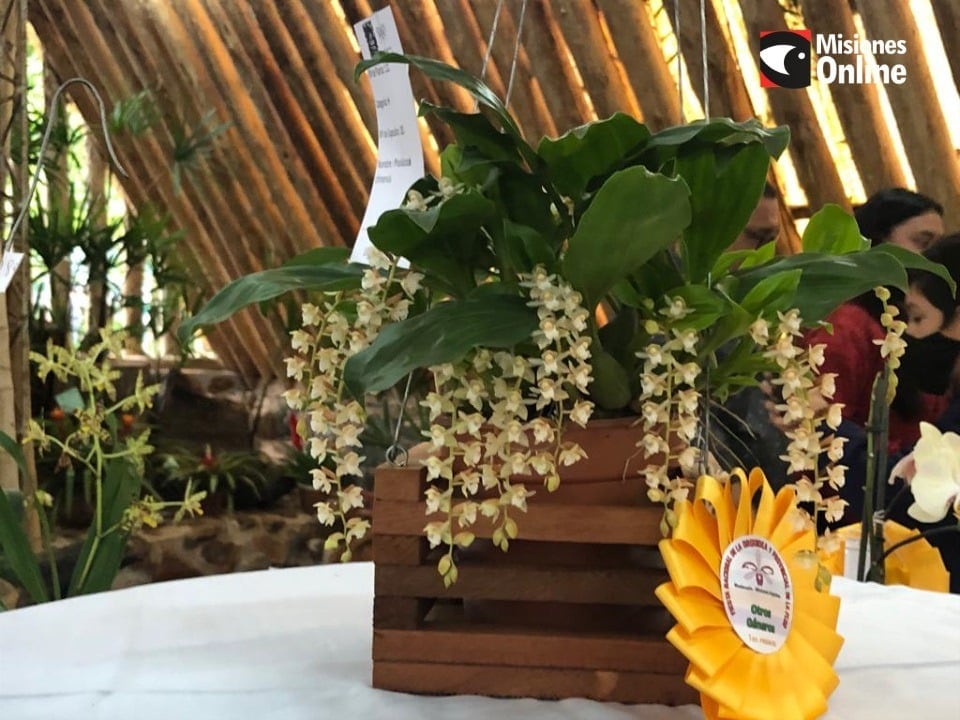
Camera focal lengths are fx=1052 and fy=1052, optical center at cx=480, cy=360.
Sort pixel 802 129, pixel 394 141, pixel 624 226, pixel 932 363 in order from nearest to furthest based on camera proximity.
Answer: pixel 624 226 < pixel 394 141 < pixel 932 363 < pixel 802 129

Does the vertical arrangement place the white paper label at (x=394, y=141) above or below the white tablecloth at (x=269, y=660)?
above

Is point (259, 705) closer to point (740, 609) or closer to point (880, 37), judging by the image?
point (740, 609)

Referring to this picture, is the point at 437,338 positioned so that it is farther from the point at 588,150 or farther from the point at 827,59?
the point at 827,59

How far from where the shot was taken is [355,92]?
150 inches

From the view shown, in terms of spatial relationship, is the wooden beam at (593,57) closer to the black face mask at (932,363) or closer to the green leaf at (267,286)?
the black face mask at (932,363)

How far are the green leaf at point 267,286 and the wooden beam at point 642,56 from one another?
2.31 metres

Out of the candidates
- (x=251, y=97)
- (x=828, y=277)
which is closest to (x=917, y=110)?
(x=828, y=277)

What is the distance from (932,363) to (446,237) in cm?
174

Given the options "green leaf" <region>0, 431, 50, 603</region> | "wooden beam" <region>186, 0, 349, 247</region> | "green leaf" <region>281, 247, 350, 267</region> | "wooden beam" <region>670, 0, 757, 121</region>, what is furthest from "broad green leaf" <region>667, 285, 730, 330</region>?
"wooden beam" <region>186, 0, 349, 247</region>

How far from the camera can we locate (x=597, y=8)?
308cm

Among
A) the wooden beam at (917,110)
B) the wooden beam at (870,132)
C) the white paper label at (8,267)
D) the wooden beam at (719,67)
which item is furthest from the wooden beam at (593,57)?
the white paper label at (8,267)

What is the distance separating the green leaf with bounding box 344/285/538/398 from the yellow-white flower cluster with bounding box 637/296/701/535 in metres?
0.10

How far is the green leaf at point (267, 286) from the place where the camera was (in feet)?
2.53

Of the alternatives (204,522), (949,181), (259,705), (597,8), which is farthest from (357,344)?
(204,522)
